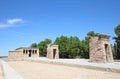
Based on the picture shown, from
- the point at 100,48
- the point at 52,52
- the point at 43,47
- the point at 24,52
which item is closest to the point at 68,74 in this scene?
the point at 100,48

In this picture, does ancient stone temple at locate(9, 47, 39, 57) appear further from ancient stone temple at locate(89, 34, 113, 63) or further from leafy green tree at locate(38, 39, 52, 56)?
ancient stone temple at locate(89, 34, 113, 63)

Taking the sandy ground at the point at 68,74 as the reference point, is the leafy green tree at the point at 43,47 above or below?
above

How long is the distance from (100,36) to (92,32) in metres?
23.9

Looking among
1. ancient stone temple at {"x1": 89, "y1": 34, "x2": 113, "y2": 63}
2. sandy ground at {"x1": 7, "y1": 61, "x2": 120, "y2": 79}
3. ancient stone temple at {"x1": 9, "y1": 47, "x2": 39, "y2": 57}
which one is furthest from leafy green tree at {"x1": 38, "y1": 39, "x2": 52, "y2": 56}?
sandy ground at {"x1": 7, "y1": 61, "x2": 120, "y2": 79}

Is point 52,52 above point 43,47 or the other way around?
the other way around

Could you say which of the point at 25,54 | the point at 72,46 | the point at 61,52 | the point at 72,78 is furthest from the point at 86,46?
the point at 72,78

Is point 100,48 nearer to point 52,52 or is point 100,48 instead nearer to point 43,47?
point 52,52

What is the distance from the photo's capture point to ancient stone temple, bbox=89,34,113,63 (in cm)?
1678

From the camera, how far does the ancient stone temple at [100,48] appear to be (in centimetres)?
1678

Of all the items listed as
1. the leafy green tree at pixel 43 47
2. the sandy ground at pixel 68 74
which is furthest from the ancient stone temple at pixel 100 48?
the leafy green tree at pixel 43 47

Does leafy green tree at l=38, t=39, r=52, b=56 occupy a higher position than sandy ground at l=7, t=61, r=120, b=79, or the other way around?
leafy green tree at l=38, t=39, r=52, b=56

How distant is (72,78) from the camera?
779 cm

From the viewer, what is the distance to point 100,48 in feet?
55.5

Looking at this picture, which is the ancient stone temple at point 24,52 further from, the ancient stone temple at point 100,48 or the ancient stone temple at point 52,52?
the ancient stone temple at point 100,48
